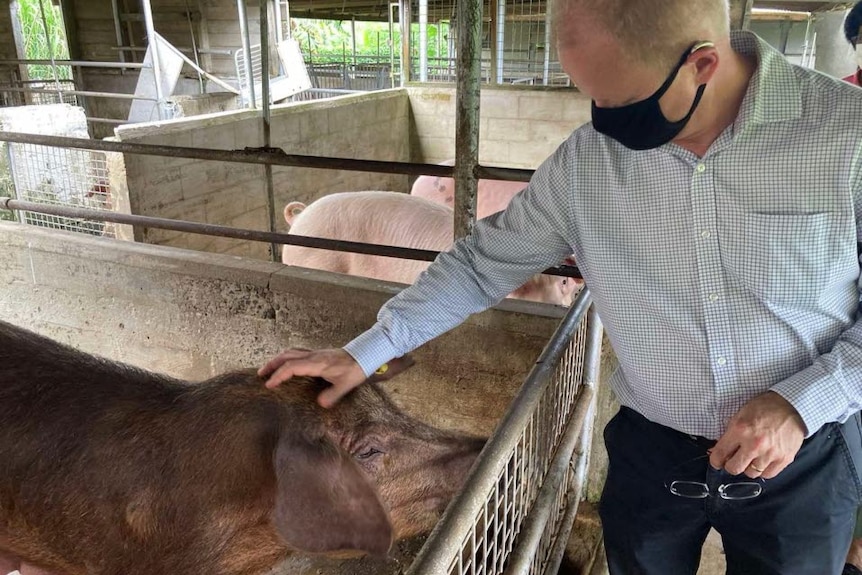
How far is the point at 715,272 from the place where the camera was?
4.78 feet

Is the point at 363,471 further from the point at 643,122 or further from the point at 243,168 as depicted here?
the point at 243,168

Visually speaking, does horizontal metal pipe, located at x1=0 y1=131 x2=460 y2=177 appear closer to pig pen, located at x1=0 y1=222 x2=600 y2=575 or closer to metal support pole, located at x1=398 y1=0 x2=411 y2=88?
pig pen, located at x1=0 y1=222 x2=600 y2=575

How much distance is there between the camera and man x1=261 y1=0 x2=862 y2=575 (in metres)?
1.33

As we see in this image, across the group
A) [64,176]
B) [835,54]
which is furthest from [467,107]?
[64,176]

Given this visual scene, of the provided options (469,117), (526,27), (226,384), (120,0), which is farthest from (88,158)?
(526,27)

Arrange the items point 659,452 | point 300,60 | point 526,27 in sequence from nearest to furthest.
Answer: point 659,452, point 300,60, point 526,27

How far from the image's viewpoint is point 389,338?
174cm

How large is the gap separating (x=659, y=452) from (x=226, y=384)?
3.74 ft

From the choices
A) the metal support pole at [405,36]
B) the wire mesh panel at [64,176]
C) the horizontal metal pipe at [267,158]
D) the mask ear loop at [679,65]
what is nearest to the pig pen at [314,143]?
the metal support pole at [405,36]

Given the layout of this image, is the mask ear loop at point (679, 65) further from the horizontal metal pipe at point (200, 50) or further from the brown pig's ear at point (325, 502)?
the horizontal metal pipe at point (200, 50)

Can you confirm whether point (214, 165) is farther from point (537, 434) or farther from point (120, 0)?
point (120, 0)

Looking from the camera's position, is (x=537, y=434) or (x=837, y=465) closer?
(x=837, y=465)

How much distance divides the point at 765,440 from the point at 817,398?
4.9 inches

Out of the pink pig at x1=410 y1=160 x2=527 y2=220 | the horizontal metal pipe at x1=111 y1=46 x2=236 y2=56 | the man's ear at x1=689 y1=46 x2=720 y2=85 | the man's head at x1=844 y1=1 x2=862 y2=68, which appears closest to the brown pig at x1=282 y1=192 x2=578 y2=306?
the pink pig at x1=410 y1=160 x2=527 y2=220
